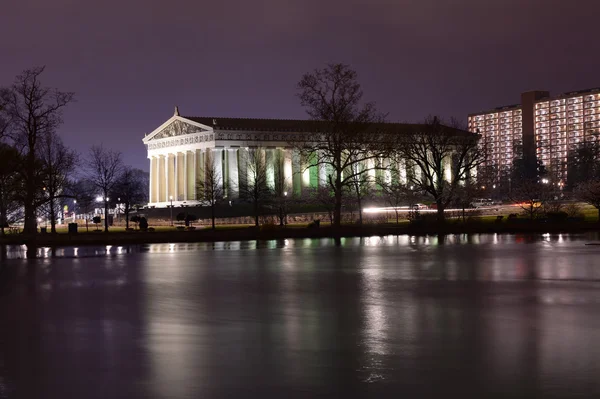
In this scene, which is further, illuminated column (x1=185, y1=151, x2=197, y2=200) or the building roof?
illuminated column (x1=185, y1=151, x2=197, y2=200)

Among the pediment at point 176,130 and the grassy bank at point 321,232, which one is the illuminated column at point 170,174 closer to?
the pediment at point 176,130

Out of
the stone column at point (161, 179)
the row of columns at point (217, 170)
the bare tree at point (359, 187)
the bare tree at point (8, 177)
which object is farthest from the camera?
the stone column at point (161, 179)

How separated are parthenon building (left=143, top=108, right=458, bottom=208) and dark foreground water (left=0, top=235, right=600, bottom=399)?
286 ft

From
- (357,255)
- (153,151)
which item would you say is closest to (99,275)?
(357,255)

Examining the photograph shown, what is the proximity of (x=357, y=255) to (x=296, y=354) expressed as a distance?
1964cm

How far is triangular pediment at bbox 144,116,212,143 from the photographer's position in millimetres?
117188

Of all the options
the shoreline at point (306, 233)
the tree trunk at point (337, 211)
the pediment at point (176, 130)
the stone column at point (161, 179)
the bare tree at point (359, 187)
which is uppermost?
the pediment at point (176, 130)

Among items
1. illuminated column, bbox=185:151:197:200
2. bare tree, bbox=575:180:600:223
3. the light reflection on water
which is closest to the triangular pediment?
illuminated column, bbox=185:151:197:200

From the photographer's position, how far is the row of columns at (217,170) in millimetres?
109188

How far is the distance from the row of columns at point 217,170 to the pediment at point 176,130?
3181 mm

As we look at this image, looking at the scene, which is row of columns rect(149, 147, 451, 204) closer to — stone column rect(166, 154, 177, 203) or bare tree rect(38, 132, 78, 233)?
stone column rect(166, 154, 177, 203)

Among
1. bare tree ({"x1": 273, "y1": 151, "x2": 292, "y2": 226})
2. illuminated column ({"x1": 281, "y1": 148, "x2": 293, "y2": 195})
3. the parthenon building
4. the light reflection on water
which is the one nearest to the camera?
the light reflection on water

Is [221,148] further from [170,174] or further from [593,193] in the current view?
[593,193]

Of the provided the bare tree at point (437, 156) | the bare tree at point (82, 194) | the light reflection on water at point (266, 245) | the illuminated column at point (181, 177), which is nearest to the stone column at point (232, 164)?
the illuminated column at point (181, 177)
